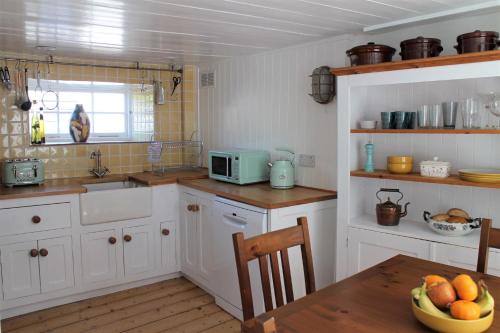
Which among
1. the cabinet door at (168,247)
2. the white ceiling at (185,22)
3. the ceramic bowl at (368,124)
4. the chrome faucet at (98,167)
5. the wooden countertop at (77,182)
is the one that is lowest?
the cabinet door at (168,247)

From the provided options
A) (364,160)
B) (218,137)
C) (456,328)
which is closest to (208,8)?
(364,160)

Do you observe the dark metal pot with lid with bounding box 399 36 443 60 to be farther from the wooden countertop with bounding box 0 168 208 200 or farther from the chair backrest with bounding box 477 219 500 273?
the wooden countertop with bounding box 0 168 208 200

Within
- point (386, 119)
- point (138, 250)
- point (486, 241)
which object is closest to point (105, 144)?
point (138, 250)

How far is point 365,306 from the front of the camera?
1.38 m

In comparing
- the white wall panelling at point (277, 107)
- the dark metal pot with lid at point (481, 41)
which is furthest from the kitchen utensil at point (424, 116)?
the white wall panelling at point (277, 107)

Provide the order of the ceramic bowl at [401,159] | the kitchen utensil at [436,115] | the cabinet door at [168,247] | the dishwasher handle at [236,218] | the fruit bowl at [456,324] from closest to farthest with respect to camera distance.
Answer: the fruit bowl at [456,324] < the kitchen utensil at [436,115] < the ceramic bowl at [401,159] < the dishwasher handle at [236,218] < the cabinet door at [168,247]

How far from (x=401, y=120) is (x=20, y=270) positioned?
2.78m

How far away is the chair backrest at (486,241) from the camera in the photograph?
172 centimetres

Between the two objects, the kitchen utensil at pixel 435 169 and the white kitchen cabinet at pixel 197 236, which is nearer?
the kitchen utensil at pixel 435 169

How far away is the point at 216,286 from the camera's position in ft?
10.5

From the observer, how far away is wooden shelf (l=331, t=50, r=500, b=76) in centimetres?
203

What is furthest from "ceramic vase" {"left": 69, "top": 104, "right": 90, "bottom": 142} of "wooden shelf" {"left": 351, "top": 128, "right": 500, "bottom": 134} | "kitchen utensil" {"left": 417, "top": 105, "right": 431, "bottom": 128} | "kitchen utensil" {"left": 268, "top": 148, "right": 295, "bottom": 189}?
"kitchen utensil" {"left": 417, "top": 105, "right": 431, "bottom": 128}

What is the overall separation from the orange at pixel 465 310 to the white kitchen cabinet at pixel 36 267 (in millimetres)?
2805

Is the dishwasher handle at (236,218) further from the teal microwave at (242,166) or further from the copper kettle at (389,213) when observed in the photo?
the copper kettle at (389,213)
